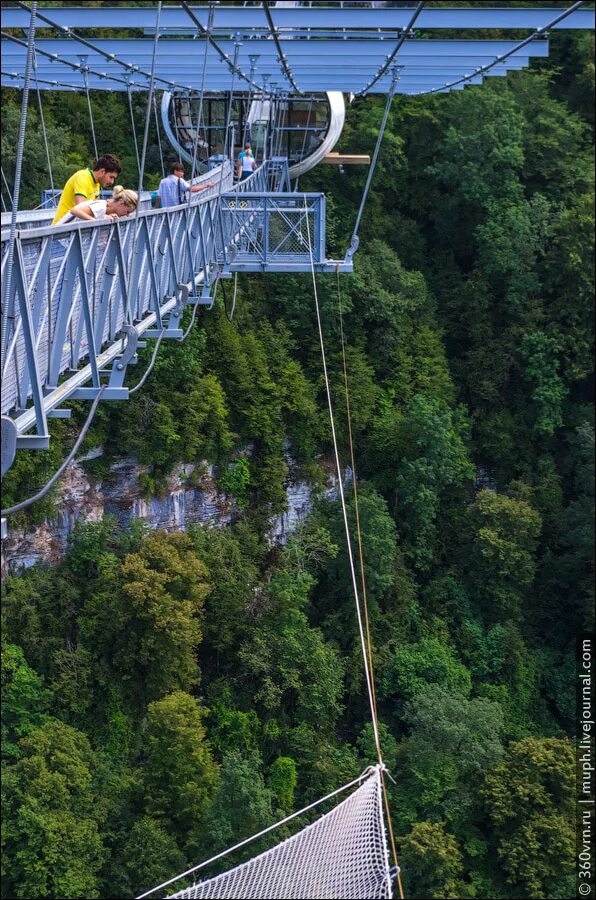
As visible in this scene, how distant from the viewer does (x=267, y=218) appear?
615 inches

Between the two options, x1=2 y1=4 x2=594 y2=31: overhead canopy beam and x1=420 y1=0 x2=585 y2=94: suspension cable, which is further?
x1=2 y1=4 x2=594 y2=31: overhead canopy beam

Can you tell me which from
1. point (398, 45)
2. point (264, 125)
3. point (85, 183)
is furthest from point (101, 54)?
point (85, 183)

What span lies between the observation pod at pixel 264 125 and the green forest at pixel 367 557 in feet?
8.98

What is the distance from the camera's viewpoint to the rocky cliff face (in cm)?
2178

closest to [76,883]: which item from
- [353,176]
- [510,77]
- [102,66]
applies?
[102,66]

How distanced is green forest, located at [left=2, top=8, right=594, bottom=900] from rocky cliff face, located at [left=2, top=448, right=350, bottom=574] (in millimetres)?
347

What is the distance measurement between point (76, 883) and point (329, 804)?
16.2 feet

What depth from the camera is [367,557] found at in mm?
25250

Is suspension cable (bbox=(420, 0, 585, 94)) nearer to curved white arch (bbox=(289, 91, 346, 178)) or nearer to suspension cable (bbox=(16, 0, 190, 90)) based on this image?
curved white arch (bbox=(289, 91, 346, 178))

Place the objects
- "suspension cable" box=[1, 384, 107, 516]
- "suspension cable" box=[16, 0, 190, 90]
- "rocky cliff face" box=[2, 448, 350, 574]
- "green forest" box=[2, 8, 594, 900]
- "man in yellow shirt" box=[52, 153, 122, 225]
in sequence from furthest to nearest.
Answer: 1. "rocky cliff face" box=[2, 448, 350, 574]
2. "green forest" box=[2, 8, 594, 900]
3. "suspension cable" box=[16, 0, 190, 90]
4. "man in yellow shirt" box=[52, 153, 122, 225]
5. "suspension cable" box=[1, 384, 107, 516]

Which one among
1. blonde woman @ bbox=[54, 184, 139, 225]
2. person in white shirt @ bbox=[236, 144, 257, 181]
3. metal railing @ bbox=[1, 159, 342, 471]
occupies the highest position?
person in white shirt @ bbox=[236, 144, 257, 181]

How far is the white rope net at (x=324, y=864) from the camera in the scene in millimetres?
9289

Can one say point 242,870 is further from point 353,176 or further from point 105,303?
point 353,176

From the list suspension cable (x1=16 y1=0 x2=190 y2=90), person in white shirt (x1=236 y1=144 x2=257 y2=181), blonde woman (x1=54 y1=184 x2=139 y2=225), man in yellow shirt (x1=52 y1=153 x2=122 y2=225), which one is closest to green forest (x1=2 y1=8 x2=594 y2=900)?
person in white shirt (x1=236 y1=144 x2=257 y2=181)
